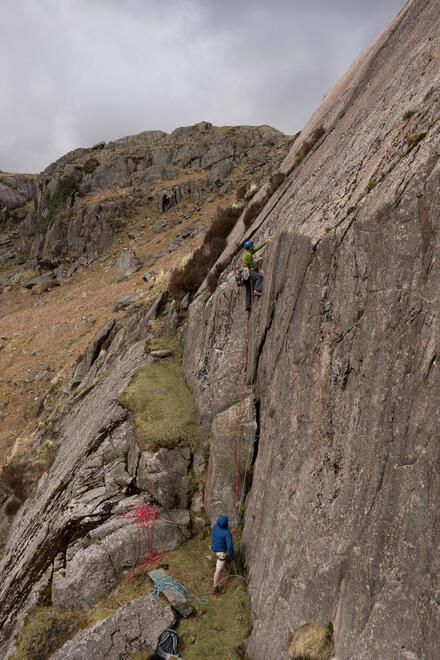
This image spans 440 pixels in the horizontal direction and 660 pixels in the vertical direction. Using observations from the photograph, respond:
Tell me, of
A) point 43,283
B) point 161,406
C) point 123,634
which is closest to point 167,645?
point 123,634

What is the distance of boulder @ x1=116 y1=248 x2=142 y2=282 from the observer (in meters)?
42.9

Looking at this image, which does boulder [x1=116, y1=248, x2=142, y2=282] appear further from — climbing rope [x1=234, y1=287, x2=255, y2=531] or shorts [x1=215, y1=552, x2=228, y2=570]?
shorts [x1=215, y1=552, x2=228, y2=570]

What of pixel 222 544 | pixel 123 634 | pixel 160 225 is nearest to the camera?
pixel 123 634

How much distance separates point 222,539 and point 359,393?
5.81m

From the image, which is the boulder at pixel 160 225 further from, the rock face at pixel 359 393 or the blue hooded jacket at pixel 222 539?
the blue hooded jacket at pixel 222 539

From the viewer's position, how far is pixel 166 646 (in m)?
7.67

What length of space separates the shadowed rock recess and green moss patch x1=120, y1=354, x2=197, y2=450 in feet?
0.86

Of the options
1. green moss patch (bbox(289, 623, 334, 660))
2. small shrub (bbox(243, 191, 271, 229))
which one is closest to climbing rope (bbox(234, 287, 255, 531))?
green moss patch (bbox(289, 623, 334, 660))

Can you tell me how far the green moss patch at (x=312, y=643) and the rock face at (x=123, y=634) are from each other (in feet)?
11.8

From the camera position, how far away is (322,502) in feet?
21.2

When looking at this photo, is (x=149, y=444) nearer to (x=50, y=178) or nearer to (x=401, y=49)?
(x=401, y=49)

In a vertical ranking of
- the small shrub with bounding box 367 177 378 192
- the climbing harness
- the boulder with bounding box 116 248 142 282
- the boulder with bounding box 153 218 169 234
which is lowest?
the climbing harness

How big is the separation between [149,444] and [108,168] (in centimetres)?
7540

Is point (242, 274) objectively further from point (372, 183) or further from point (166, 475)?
point (166, 475)
